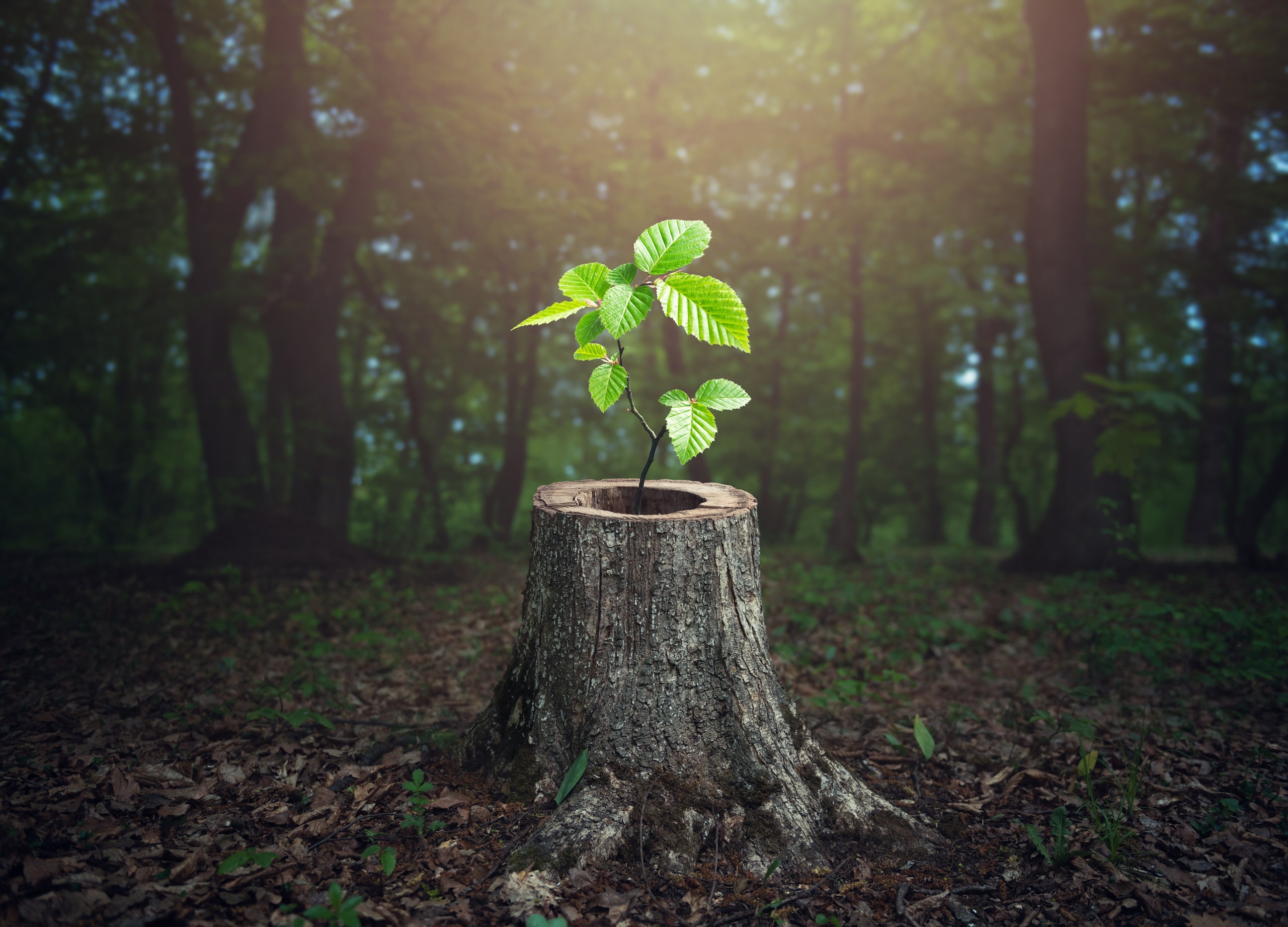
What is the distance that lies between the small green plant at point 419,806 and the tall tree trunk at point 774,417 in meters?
12.1

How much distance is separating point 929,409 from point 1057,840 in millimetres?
15187

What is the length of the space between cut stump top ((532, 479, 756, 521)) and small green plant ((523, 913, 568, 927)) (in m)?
1.27

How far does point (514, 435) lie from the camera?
1356cm

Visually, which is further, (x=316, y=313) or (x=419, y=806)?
(x=316, y=313)

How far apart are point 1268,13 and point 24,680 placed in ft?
42.8

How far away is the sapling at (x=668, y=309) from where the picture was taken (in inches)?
82.4

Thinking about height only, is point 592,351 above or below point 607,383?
above

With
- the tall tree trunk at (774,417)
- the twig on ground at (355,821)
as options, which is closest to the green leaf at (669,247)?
the twig on ground at (355,821)

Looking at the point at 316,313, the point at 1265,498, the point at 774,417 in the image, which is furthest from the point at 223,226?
the point at 1265,498

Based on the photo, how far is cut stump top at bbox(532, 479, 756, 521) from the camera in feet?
8.68

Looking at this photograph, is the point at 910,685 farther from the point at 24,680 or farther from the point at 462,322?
the point at 462,322

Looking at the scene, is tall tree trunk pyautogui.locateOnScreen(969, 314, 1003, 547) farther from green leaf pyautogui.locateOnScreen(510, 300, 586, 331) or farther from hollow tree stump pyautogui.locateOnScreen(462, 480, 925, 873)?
green leaf pyautogui.locateOnScreen(510, 300, 586, 331)

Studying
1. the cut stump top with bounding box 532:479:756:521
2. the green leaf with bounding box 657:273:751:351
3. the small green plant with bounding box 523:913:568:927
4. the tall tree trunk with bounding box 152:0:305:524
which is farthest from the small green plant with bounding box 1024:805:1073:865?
the tall tree trunk with bounding box 152:0:305:524

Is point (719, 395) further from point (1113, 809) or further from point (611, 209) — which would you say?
point (611, 209)
